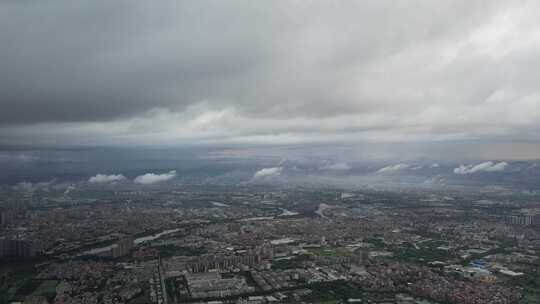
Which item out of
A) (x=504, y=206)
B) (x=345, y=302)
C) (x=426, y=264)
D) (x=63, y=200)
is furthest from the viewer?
(x=63, y=200)

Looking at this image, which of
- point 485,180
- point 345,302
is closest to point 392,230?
point 345,302

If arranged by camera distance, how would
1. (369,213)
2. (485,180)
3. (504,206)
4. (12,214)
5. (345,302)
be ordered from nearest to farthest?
(345,302) < (12,214) < (369,213) < (504,206) < (485,180)

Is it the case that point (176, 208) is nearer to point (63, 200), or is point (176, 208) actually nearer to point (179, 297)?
point (63, 200)

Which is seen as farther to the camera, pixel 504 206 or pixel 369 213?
pixel 504 206

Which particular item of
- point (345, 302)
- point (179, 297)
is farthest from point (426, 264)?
point (179, 297)

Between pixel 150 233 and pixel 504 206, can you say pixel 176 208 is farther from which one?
pixel 504 206

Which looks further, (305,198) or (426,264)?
(305,198)
